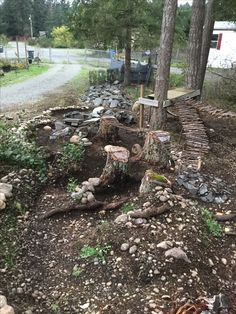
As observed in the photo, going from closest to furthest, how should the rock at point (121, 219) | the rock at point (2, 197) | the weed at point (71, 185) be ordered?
the rock at point (121, 219), the rock at point (2, 197), the weed at point (71, 185)

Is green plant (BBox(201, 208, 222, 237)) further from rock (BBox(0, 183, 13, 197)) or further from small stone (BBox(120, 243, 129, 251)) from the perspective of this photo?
rock (BBox(0, 183, 13, 197))

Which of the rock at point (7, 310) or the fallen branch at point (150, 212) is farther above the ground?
the fallen branch at point (150, 212)

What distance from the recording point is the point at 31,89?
46.5 feet

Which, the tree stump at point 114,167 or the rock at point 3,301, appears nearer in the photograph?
the rock at point 3,301

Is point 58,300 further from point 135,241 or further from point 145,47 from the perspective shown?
point 145,47

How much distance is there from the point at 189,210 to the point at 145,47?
10.2 m

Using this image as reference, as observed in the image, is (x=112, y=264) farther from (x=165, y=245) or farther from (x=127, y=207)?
(x=127, y=207)

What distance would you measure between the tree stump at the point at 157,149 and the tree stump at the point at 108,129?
4.07 feet

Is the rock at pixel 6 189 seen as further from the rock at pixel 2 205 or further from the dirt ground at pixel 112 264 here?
the dirt ground at pixel 112 264

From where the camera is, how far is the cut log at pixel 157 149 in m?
5.61

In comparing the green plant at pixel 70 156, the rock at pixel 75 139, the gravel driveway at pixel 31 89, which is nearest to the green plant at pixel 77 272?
the green plant at pixel 70 156

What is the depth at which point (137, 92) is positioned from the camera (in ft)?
42.1

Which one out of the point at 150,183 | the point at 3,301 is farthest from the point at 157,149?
the point at 3,301

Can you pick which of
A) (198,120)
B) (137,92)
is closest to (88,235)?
(198,120)
